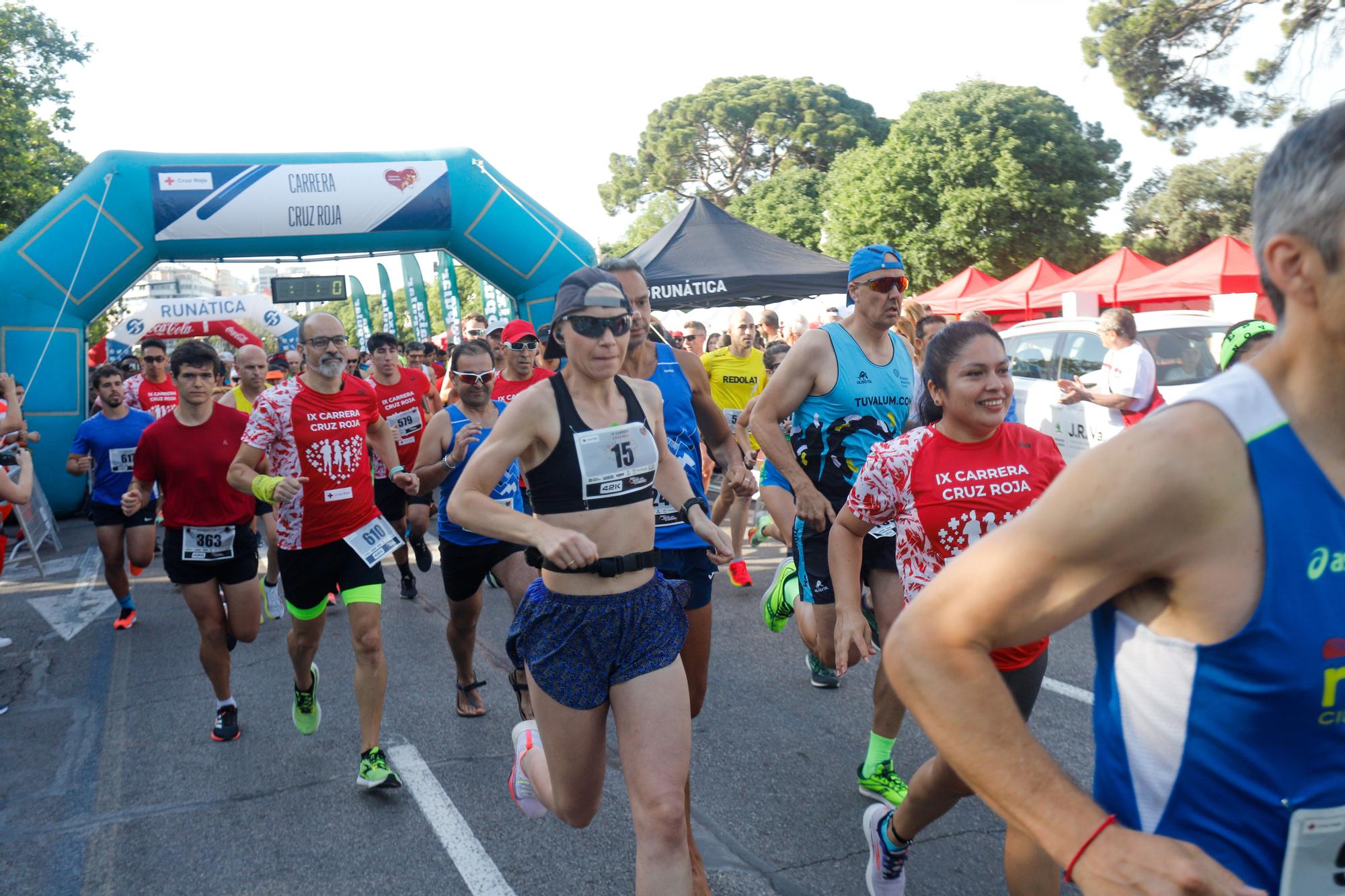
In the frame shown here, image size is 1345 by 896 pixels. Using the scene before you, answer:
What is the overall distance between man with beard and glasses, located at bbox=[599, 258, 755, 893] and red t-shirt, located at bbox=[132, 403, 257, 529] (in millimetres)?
2755

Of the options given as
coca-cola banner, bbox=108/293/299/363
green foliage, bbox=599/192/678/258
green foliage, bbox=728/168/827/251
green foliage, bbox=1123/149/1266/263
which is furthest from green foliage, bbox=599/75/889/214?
coca-cola banner, bbox=108/293/299/363

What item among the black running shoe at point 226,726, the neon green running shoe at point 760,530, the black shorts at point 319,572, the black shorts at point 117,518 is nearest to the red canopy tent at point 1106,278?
the neon green running shoe at point 760,530

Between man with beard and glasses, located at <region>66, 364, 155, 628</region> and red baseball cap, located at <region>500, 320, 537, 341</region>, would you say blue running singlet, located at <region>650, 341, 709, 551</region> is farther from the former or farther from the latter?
man with beard and glasses, located at <region>66, 364, 155, 628</region>

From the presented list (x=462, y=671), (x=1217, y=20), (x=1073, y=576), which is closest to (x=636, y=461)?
(x=1073, y=576)

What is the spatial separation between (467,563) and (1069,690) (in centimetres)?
321

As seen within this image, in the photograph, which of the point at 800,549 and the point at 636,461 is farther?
the point at 800,549

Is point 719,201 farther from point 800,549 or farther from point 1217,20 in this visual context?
point 800,549

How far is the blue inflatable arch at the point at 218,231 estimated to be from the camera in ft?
43.8

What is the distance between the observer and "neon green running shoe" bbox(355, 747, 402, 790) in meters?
4.50

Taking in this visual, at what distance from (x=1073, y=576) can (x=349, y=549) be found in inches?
172

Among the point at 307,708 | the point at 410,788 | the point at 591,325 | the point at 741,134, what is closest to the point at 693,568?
the point at 591,325

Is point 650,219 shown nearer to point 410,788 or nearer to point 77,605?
point 77,605

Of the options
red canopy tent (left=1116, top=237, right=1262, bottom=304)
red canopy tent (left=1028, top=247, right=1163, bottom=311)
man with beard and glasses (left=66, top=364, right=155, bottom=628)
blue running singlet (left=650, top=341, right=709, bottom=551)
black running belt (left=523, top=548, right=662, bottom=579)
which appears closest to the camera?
black running belt (left=523, top=548, right=662, bottom=579)

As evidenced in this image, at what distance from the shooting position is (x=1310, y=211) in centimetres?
112
